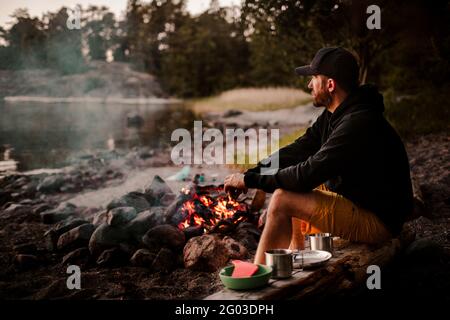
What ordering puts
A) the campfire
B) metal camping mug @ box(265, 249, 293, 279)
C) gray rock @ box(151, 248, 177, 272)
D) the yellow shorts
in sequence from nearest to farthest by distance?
metal camping mug @ box(265, 249, 293, 279) < the yellow shorts < gray rock @ box(151, 248, 177, 272) < the campfire

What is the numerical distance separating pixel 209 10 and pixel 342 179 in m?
59.6

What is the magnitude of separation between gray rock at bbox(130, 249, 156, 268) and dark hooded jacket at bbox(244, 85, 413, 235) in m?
1.90

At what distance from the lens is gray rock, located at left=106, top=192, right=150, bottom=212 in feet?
22.6

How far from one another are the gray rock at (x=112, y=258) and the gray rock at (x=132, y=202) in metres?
1.15

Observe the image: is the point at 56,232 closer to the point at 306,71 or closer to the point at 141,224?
the point at 141,224

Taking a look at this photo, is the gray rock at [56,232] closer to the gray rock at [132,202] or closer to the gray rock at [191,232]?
the gray rock at [132,202]

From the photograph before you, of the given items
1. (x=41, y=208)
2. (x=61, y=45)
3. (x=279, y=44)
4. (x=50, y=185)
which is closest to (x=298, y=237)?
(x=41, y=208)

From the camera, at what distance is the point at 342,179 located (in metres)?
4.21

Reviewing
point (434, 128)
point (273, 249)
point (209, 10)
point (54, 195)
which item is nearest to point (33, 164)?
point (54, 195)

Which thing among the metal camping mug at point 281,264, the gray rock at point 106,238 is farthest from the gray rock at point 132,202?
the metal camping mug at point 281,264

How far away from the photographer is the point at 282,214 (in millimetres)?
4047

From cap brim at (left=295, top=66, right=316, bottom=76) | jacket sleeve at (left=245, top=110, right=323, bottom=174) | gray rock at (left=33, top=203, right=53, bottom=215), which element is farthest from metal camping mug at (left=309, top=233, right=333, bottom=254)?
gray rock at (left=33, top=203, right=53, bottom=215)

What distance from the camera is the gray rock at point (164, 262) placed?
17.9 feet

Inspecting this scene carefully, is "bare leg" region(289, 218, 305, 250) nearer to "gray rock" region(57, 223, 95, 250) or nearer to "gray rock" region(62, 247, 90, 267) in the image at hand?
"gray rock" region(62, 247, 90, 267)
